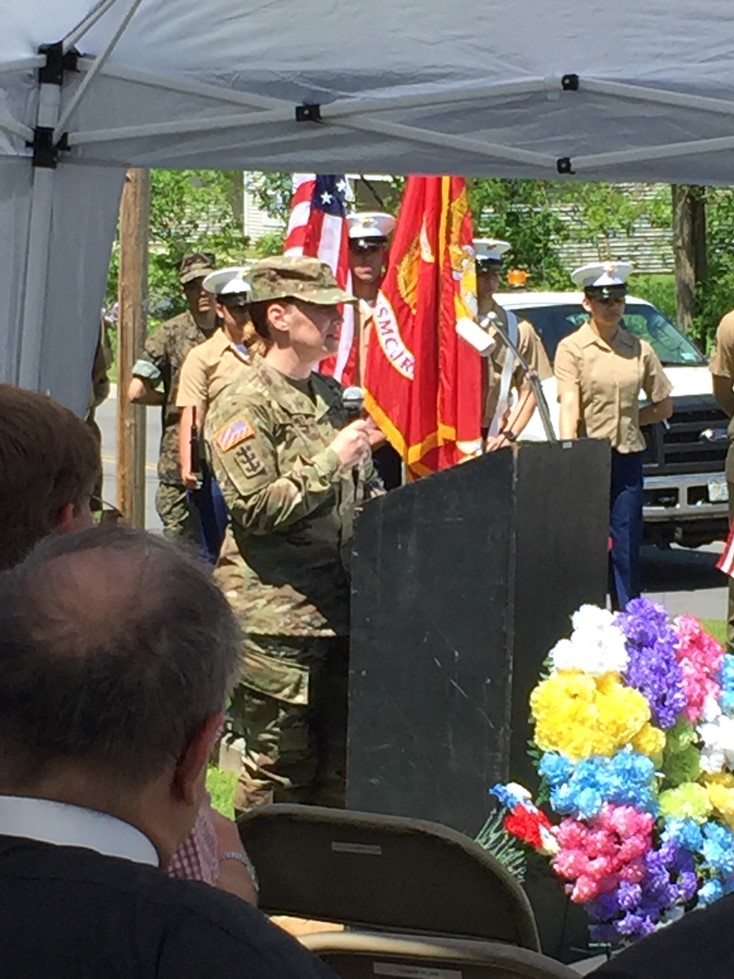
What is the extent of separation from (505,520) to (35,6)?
5.54 feet

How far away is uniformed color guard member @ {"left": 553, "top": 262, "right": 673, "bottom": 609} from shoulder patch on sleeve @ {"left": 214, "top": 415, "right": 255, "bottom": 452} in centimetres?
477

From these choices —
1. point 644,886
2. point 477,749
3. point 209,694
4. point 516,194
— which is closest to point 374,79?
point 477,749

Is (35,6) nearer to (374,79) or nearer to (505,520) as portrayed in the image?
(374,79)

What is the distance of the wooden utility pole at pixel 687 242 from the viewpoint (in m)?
19.5

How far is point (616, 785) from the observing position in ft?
11.1

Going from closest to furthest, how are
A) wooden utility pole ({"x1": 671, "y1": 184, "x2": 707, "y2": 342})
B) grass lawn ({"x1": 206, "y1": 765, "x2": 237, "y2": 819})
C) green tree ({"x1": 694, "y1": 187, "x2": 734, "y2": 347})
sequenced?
grass lawn ({"x1": 206, "y1": 765, "x2": 237, "y2": 819}), wooden utility pole ({"x1": 671, "y1": 184, "x2": 707, "y2": 342}), green tree ({"x1": 694, "y1": 187, "x2": 734, "y2": 347})

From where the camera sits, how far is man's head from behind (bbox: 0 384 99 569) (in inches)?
97.8

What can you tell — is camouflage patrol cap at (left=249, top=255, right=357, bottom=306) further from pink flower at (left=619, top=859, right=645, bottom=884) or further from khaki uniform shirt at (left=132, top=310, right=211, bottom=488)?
khaki uniform shirt at (left=132, top=310, right=211, bottom=488)

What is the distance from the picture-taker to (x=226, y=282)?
320 inches

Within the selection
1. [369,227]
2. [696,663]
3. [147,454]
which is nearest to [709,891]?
[696,663]

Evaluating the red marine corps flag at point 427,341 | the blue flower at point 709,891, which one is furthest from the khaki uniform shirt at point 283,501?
the red marine corps flag at point 427,341

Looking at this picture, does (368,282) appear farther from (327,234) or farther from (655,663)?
(655,663)

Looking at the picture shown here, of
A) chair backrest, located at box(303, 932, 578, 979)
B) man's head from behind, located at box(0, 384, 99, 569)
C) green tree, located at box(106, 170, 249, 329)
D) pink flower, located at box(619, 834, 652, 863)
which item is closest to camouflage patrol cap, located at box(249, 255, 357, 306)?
pink flower, located at box(619, 834, 652, 863)

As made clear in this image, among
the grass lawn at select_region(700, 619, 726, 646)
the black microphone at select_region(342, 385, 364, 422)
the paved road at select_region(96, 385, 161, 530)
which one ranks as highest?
the black microphone at select_region(342, 385, 364, 422)
